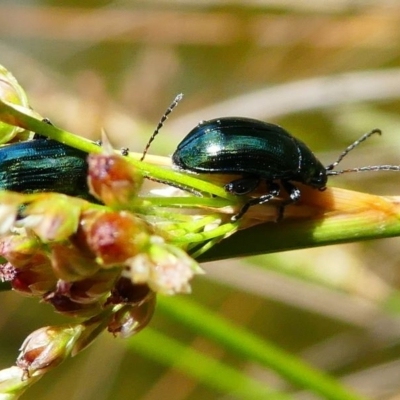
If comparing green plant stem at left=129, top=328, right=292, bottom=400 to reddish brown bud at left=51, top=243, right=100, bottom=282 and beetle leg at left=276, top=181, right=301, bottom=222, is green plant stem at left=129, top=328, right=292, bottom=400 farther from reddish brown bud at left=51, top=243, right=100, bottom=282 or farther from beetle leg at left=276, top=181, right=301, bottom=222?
reddish brown bud at left=51, top=243, right=100, bottom=282

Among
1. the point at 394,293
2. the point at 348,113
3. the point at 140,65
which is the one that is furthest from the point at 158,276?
the point at 140,65

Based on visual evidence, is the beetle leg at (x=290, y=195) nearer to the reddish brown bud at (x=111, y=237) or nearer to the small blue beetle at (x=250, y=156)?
the small blue beetle at (x=250, y=156)

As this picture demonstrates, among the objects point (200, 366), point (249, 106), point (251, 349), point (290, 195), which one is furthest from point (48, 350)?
point (249, 106)

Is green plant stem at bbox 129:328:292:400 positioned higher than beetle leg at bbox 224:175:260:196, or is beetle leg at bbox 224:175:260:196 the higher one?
beetle leg at bbox 224:175:260:196

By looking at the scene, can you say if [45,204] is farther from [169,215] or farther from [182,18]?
[182,18]

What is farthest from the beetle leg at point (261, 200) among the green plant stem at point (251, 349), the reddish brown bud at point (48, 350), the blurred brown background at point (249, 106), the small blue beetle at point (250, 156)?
the blurred brown background at point (249, 106)

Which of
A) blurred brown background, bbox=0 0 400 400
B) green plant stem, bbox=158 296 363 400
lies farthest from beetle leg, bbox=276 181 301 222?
blurred brown background, bbox=0 0 400 400

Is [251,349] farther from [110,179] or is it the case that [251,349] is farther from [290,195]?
[110,179]
